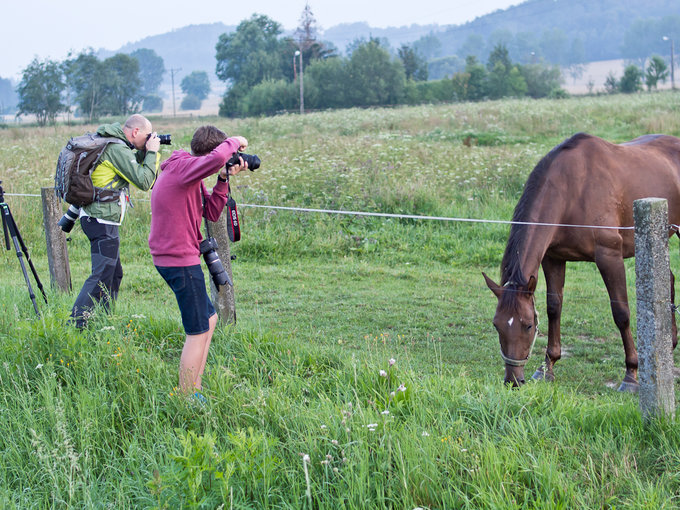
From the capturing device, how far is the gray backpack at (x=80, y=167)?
485 cm

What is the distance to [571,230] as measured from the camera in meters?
5.11

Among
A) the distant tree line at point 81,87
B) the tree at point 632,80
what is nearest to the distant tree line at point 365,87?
the tree at point 632,80

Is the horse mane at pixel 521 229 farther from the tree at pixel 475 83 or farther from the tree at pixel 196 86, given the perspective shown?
the tree at pixel 196 86

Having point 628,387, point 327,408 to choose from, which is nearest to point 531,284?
point 628,387

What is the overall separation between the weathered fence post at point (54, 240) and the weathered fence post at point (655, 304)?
529 centimetres

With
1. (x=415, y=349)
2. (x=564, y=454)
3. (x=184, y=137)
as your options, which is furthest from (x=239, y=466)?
(x=184, y=137)

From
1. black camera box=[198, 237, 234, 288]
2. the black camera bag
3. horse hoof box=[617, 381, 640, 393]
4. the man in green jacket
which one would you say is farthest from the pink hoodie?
horse hoof box=[617, 381, 640, 393]

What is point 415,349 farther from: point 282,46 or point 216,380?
point 282,46

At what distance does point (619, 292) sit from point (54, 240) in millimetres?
5390

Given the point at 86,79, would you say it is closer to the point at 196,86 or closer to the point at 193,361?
the point at 193,361

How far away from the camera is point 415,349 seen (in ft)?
18.4

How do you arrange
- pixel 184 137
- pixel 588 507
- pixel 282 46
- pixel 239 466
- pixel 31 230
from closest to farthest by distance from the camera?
pixel 588 507, pixel 239 466, pixel 31 230, pixel 184 137, pixel 282 46

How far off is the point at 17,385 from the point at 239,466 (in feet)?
5.84

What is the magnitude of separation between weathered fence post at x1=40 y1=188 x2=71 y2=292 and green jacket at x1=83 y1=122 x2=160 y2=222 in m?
1.28
